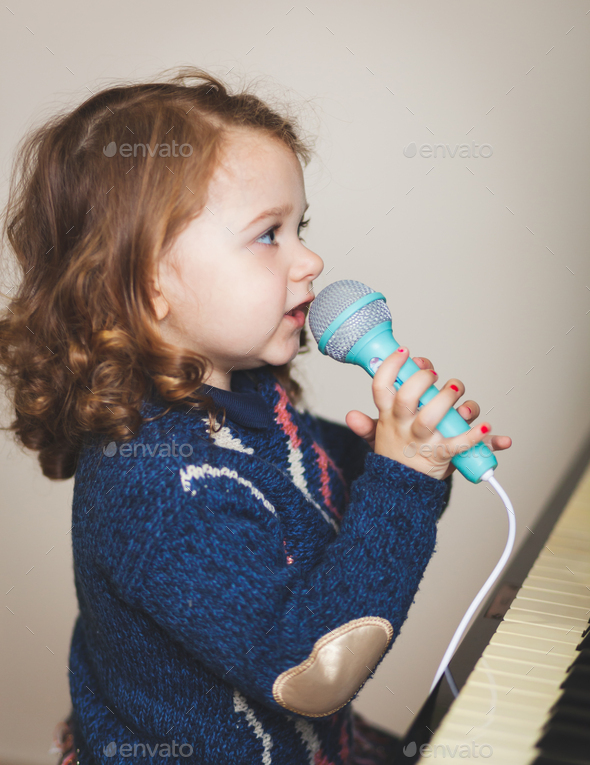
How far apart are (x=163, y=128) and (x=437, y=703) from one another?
2.14ft

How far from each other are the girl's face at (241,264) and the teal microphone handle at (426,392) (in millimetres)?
88

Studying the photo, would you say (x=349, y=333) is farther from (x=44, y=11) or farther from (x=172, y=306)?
(x=44, y=11)

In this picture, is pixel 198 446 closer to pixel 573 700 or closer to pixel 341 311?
pixel 341 311

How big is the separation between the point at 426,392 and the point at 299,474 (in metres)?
0.22

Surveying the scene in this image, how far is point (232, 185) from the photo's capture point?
0.75 m

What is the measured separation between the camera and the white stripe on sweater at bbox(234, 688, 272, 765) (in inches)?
29.0

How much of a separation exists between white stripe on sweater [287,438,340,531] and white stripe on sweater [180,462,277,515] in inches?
4.4

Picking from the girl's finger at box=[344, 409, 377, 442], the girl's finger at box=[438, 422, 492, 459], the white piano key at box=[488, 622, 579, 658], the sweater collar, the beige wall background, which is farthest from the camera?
the beige wall background

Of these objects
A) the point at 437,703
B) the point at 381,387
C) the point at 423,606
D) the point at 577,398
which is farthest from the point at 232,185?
the point at 423,606

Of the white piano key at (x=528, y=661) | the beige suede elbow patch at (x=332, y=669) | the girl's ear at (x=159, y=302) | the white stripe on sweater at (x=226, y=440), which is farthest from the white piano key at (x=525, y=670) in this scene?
the girl's ear at (x=159, y=302)

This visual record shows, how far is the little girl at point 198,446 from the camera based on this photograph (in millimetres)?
623

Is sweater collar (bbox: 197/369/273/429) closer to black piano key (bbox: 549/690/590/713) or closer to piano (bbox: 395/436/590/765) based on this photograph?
piano (bbox: 395/436/590/765)

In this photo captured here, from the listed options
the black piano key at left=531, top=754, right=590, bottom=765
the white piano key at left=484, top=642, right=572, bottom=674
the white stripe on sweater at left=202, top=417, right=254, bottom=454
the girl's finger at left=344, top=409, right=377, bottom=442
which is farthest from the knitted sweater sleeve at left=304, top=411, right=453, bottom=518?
the black piano key at left=531, top=754, right=590, bottom=765

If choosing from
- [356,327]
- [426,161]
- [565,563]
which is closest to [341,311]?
[356,327]
